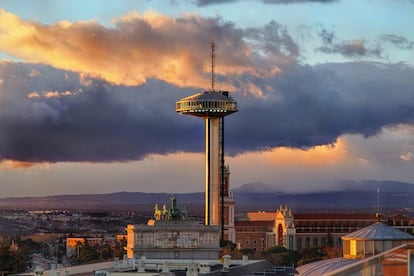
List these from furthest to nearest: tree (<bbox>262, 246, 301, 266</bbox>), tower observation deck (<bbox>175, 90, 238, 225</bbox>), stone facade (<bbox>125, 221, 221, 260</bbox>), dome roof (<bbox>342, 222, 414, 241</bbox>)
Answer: tower observation deck (<bbox>175, 90, 238, 225</bbox>) < tree (<bbox>262, 246, 301, 266</bbox>) < stone facade (<bbox>125, 221, 221, 260</bbox>) < dome roof (<bbox>342, 222, 414, 241</bbox>)

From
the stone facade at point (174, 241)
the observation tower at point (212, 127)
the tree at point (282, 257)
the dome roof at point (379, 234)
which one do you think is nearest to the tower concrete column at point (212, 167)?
the observation tower at point (212, 127)

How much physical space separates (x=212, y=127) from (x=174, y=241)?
6035 cm

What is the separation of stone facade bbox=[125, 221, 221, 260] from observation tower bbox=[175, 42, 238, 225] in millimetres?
54898

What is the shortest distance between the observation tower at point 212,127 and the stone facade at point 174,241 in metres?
54.9

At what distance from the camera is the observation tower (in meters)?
175

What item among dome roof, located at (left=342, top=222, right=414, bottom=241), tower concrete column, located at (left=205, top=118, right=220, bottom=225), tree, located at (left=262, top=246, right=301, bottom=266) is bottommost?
tree, located at (left=262, top=246, right=301, bottom=266)

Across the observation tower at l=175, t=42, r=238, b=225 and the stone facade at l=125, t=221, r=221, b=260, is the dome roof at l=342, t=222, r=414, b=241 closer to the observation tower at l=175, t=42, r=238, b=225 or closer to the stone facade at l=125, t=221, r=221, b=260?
the stone facade at l=125, t=221, r=221, b=260

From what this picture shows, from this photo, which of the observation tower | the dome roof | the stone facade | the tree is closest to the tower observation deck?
the observation tower

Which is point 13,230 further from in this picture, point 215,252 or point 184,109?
point 215,252

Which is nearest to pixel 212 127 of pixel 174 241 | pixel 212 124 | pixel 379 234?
pixel 212 124

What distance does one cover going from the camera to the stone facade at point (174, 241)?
118 metres

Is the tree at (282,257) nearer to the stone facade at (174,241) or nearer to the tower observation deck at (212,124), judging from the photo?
the stone facade at (174,241)

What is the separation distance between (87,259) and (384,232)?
281 feet

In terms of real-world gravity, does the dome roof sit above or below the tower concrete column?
below
